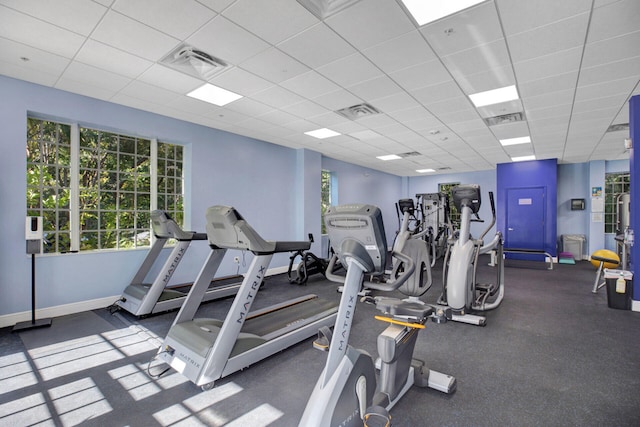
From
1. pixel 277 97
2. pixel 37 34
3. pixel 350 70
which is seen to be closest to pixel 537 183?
pixel 350 70

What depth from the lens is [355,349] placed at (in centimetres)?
170

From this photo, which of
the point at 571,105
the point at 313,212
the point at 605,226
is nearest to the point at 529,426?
the point at 571,105

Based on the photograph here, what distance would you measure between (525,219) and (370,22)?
839 cm

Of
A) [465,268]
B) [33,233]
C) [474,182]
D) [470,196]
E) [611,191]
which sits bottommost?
[465,268]

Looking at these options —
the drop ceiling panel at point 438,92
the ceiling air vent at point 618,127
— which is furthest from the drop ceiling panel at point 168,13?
the ceiling air vent at point 618,127

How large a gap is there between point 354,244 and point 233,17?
2.06 m

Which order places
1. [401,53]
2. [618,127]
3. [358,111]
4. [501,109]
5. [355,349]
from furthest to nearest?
1. [618,127]
2. [358,111]
3. [501,109]
4. [401,53]
5. [355,349]

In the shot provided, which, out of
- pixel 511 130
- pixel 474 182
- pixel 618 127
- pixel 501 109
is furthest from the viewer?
pixel 474 182

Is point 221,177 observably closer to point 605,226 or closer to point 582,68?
point 582,68

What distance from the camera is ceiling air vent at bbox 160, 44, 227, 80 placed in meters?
2.91

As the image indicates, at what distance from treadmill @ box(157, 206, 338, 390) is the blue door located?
26.8ft

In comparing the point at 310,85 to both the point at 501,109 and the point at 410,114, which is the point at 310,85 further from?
the point at 501,109

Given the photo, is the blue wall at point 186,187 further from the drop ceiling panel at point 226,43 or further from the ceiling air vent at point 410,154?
the drop ceiling panel at point 226,43

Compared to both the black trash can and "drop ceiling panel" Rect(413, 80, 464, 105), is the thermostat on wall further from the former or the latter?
"drop ceiling panel" Rect(413, 80, 464, 105)
